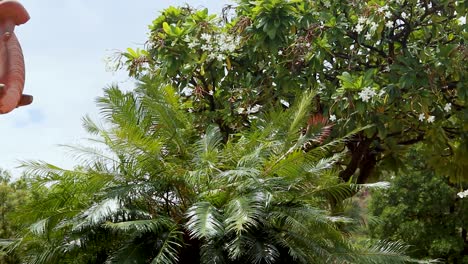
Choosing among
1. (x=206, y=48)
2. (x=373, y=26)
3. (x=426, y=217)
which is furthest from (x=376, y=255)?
(x=426, y=217)

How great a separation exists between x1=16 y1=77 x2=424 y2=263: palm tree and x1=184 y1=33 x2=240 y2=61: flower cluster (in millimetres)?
1898

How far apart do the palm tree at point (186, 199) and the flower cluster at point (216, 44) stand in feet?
6.23

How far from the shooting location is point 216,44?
8.15m

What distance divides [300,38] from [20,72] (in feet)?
17.4

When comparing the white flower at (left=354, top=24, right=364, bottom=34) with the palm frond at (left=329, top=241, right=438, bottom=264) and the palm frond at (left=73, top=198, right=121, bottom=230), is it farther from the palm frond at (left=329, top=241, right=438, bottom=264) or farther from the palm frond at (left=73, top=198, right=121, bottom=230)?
the palm frond at (left=73, top=198, right=121, bottom=230)

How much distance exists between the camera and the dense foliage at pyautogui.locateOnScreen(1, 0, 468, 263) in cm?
568

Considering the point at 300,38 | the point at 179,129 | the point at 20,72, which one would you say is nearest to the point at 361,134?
the point at 300,38

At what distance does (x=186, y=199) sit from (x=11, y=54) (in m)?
3.57

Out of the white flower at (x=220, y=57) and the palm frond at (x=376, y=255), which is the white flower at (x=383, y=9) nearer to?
the white flower at (x=220, y=57)

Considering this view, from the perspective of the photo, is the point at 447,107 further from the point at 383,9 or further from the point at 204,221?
the point at 204,221

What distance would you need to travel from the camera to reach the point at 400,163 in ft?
30.0

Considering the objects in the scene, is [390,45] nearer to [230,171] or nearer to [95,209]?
[230,171]

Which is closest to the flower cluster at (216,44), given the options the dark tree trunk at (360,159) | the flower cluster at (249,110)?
the flower cluster at (249,110)

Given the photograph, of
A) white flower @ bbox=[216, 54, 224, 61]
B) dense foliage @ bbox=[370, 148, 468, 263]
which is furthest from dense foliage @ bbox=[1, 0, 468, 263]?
dense foliage @ bbox=[370, 148, 468, 263]
